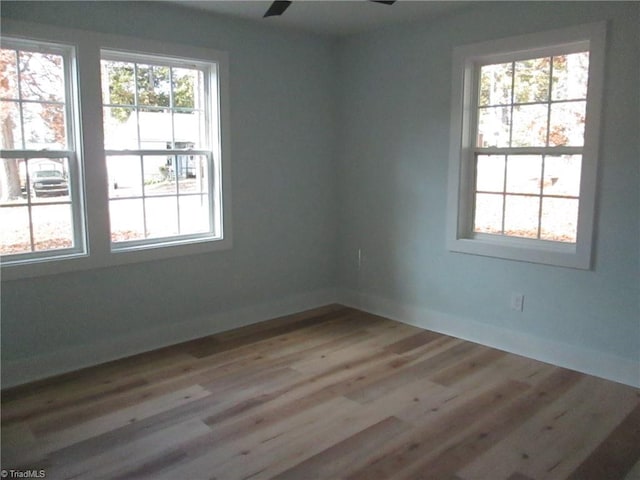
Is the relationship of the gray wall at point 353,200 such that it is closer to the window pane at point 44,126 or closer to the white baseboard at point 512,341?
the white baseboard at point 512,341

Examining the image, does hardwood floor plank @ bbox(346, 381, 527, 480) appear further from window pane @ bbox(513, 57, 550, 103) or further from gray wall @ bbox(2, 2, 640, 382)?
window pane @ bbox(513, 57, 550, 103)

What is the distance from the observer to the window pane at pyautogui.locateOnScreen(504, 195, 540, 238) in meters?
3.66

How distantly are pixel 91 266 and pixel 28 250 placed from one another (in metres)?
0.38

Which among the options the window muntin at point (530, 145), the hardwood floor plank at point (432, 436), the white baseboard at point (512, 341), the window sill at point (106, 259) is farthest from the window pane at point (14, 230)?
the window muntin at point (530, 145)

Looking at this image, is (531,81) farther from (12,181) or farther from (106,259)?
(12,181)

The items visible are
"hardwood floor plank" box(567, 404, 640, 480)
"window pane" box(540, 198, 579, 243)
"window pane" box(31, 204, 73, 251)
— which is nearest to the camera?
"hardwood floor plank" box(567, 404, 640, 480)

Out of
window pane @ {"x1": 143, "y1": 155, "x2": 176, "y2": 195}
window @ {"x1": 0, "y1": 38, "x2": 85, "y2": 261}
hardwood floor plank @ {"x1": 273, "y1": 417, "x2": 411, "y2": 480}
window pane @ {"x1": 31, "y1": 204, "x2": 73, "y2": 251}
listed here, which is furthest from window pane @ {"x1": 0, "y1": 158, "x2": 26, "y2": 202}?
hardwood floor plank @ {"x1": 273, "y1": 417, "x2": 411, "y2": 480}

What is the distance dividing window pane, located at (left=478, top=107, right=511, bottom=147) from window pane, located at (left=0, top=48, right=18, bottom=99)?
307 centimetres

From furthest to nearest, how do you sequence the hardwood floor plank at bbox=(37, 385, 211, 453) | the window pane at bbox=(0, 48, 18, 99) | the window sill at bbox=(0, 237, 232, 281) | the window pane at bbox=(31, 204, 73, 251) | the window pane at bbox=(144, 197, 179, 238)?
the window pane at bbox=(144, 197, 179, 238) → the window pane at bbox=(31, 204, 73, 251) → the window sill at bbox=(0, 237, 232, 281) → the window pane at bbox=(0, 48, 18, 99) → the hardwood floor plank at bbox=(37, 385, 211, 453)

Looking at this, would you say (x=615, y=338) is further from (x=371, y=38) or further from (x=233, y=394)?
(x=371, y=38)

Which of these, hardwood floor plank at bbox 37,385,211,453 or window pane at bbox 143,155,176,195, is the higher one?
window pane at bbox 143,155,176,195

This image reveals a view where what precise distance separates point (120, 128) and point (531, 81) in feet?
9.16

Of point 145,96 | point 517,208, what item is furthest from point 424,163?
point 145,96

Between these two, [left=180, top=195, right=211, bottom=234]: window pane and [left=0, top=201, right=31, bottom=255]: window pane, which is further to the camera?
[left=180, top=195, right=211, bottom=234]: window pane
